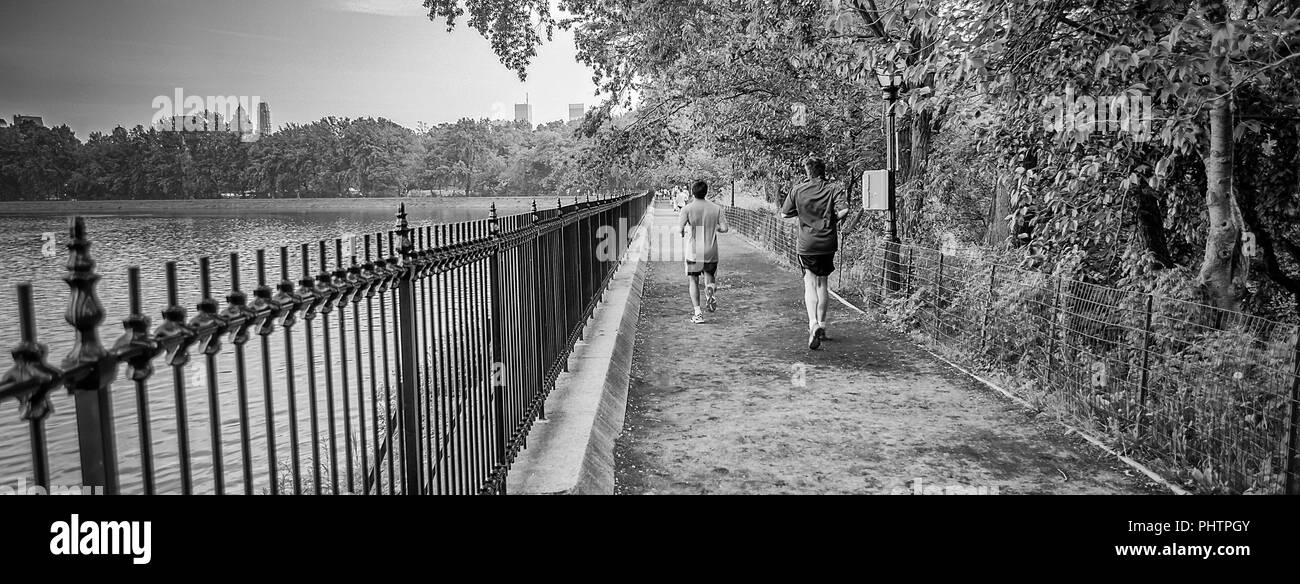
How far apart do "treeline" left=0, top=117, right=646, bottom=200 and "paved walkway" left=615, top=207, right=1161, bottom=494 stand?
6987 cm

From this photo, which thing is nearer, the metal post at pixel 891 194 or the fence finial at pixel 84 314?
the fence finial at pixel 84 314

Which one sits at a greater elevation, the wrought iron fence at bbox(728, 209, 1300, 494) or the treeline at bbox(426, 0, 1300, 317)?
the treeline at bbox(426, 0, 1300, 317)

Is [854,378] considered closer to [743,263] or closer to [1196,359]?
[1196,359]

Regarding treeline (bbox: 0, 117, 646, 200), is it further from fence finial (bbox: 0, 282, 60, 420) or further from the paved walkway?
fence finial (bbox: 0, 282, 60, 420)

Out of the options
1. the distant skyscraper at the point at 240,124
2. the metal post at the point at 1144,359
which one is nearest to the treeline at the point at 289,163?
the distant skyscraper at the point at 240,124

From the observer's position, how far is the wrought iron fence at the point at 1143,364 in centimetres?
490

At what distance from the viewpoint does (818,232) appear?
973 centimetres

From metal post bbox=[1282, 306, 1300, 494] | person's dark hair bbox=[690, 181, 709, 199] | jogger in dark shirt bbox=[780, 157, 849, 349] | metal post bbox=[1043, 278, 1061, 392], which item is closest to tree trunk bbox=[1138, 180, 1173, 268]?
metal post bbox=[1043, 278, 1061, 392]

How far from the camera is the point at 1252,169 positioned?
801 cm

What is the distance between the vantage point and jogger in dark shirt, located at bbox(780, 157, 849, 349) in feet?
31.8

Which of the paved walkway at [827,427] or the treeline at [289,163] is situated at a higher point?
the treeline at [289,163]

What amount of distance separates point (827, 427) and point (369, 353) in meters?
3.99

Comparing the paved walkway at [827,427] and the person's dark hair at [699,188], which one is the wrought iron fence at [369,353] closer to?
the paved walkway at [827,427]

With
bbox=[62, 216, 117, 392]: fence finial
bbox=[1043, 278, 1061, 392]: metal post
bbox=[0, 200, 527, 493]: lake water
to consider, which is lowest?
bbox=[0, 200, 527, 493]: lake water
